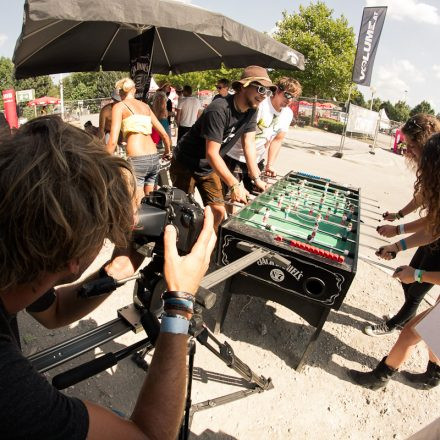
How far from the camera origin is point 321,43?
2886cm

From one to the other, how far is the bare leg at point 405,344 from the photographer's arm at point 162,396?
1.73 m

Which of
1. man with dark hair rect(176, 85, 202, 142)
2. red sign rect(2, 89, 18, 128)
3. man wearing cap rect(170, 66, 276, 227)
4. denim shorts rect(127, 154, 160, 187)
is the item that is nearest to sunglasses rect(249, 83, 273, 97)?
man wearing cap rect(170, 66, 276, 227)

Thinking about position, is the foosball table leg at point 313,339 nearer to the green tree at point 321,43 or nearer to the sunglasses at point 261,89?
the sunglasses at point 261,89

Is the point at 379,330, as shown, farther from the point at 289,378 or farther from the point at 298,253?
the point at 298,253

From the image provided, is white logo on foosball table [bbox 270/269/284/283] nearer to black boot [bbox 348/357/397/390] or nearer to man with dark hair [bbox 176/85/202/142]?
black boot [bbox 348/357/397/390]

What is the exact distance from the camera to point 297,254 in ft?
6.87

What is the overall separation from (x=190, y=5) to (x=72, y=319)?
319cm

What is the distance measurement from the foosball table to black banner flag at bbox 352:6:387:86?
1073 cm

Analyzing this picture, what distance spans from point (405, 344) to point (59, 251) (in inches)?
86.1

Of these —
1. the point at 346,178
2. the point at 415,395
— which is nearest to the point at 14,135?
the point at 415,395

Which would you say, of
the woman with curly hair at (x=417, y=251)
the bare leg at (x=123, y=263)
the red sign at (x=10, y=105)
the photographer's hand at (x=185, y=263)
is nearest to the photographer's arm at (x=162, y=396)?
the photographer's hand at (x=185, y=263)

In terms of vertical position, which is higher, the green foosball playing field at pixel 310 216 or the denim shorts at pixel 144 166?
the green foosball playing field at pixel 310 216

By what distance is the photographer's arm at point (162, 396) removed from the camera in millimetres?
817

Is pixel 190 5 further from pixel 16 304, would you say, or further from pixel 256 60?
pixel 16 304
